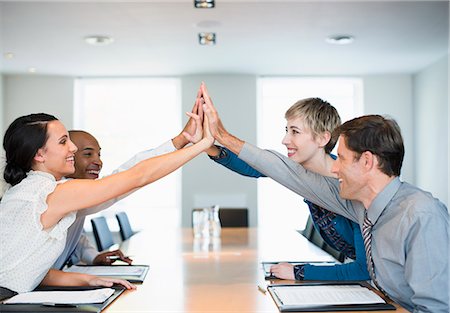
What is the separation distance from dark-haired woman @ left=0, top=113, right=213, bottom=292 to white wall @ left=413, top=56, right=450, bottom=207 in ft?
18.3

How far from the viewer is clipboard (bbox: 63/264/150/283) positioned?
2.24 m

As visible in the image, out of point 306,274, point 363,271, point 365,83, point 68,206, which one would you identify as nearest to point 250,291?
point 306,274

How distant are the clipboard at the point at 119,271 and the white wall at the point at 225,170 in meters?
5.50

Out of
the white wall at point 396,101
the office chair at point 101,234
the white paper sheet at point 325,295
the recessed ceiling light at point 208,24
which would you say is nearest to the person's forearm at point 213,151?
the white paper sheet at point 325,295

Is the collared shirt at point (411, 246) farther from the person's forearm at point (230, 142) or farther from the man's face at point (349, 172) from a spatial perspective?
the person's forearm at point (230, 142)

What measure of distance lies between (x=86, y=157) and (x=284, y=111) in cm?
534

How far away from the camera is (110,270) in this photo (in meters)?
2.39

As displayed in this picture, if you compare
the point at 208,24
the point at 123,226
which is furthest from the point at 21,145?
the point at 208,24

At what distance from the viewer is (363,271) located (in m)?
2.14

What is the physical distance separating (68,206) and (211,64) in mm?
5545

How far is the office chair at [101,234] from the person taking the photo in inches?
157

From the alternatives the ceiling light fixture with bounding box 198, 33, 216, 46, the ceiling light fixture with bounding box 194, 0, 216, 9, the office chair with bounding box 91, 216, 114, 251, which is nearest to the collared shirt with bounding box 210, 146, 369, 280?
the office chair with bounding box 91, 216, 114, 251

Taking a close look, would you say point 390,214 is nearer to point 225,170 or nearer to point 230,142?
point 230,142

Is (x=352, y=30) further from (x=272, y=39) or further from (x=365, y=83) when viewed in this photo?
(x=365, y=83)
